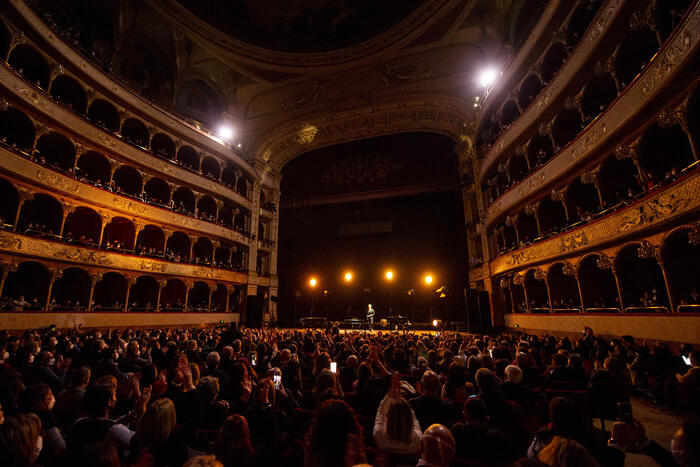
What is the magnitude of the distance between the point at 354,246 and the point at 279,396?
24.4 meters

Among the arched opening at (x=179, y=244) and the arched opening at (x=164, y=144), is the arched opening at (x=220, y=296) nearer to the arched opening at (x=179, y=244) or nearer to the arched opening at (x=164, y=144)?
the arched opening at (x=179, y=244)

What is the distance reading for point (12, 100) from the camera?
13.1 m

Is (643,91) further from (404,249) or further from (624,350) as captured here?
(404,249)

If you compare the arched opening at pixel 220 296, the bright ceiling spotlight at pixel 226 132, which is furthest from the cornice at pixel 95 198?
the bright ceiling spotlight at pixel 226 132

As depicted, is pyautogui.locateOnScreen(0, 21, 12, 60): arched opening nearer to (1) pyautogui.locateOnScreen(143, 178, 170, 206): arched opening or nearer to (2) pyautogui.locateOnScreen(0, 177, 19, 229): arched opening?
(2) pyautogui.locateOnScreen(0, 177, 19, 229): arched opening

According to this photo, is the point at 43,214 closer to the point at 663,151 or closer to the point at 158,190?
the point at 158,190

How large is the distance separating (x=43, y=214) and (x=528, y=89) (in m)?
25.1

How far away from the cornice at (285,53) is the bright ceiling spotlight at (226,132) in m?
5.01

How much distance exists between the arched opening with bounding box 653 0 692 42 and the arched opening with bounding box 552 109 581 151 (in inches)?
165

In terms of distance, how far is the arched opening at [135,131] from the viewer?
65.5 feet

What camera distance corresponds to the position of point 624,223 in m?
10.2

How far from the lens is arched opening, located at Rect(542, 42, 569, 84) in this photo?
46.8ft

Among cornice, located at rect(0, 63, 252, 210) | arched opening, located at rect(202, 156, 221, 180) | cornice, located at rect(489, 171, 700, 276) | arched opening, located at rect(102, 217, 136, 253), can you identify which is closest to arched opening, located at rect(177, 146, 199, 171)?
arched opening, located at rect(202, 156, 221, 180)

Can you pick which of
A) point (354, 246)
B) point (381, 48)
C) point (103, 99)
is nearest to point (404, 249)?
point (354, 246)
